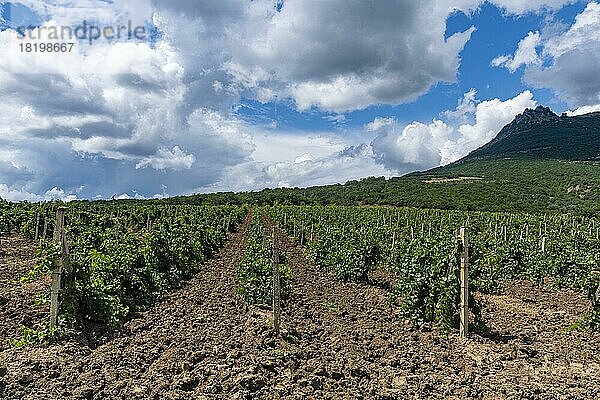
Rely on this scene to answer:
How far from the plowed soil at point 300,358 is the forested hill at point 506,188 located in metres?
62.3

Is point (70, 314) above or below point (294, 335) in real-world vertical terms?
above

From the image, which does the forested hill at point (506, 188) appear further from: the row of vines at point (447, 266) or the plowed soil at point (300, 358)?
the plowed soil at point (300, 358)

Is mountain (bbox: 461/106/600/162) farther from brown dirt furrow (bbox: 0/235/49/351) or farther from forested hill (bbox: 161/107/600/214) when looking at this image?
brown dirt furrow (bbox: 0/235/49/351)

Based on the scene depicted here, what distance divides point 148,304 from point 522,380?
824 centimetres

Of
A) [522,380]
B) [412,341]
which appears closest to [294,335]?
[412,341]

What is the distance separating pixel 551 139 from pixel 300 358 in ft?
490

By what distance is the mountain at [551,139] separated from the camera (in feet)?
383

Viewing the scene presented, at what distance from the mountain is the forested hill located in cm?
28

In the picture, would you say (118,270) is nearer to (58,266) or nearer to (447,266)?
(58,266)

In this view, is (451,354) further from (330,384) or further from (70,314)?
(70,314)

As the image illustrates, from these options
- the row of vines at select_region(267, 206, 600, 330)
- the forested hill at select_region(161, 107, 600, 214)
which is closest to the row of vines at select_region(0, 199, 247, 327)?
the row of vines at select_region(267, 206, 600, 330)

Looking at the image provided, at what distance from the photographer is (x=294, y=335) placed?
8.59 meters

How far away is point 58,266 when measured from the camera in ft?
25.2

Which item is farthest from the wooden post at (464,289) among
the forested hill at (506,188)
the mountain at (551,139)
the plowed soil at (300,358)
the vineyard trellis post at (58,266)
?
the mountain at (551,139)
